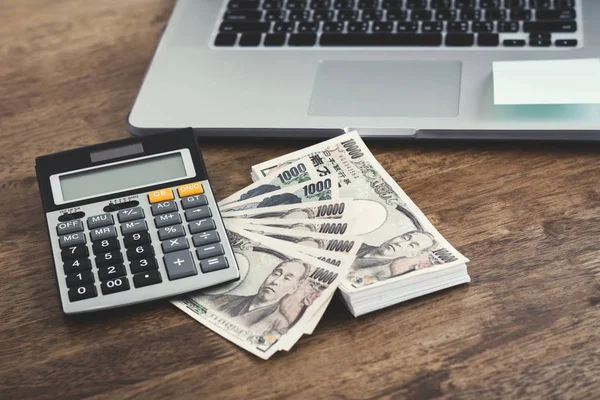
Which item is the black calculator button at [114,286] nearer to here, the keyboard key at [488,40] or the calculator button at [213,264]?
the calculator button at [213,264]

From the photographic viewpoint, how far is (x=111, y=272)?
2.38 feet

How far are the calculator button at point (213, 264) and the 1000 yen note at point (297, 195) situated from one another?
0.09 meters

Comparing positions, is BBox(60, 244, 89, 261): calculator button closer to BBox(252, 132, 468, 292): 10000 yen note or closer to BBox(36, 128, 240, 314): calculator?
BBox(36, 128, 240, 314): calculator

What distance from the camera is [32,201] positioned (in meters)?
0.88

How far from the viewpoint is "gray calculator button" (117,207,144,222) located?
767mm

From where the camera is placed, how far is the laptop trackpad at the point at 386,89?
881mm

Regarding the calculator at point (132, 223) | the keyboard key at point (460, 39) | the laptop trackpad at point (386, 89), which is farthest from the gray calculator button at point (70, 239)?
the keyboard key at point (460, 39)

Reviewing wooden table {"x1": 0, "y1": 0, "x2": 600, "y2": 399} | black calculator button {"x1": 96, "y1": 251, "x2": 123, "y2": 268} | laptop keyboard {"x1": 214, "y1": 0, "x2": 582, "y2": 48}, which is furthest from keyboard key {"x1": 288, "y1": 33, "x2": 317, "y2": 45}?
black calculator button {"x1": 96, "y1": 251, "x2": 123, "y2": 268}

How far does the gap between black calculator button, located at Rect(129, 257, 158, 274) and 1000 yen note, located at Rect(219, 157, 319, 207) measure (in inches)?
4.4

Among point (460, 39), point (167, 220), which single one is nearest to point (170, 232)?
point (167, 220)

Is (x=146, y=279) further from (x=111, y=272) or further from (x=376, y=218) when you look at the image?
(x=376, y=218)

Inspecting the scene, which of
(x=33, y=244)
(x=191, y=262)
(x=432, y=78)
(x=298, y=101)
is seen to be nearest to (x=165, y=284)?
(x=191, y=262)

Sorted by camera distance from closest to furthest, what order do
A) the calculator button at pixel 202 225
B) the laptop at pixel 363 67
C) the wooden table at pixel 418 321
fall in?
the wooden table at pixel 418 321
the calculator button at pixel 202 225
the laptop at pixel 363 67

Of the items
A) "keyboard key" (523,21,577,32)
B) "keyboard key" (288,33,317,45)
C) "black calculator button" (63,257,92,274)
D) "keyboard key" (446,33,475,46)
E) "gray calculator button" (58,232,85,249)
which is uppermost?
"keyboard key" (523,21,577,32)
